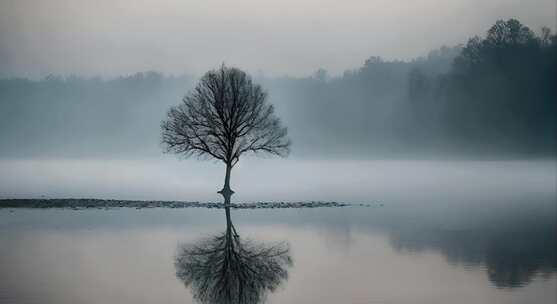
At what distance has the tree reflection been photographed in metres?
24.0

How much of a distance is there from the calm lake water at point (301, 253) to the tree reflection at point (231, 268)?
14 cm

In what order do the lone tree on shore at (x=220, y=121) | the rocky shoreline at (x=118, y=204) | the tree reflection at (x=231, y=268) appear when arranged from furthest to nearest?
1. the lone tree on shore at (x=220, y=121)
2. the rocky shoreline at (x=118, y=204)
3. the tree reflection at (x=231, y=268)

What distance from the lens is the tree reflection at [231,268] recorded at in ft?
78.6

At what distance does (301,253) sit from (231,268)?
5357 mm

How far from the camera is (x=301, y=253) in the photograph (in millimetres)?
33062

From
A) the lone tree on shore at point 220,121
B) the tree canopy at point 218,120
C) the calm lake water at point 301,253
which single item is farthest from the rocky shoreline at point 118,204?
the tree canopy at point 218,120

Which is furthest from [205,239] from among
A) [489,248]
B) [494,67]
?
[494,67]

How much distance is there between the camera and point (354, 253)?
33.3m

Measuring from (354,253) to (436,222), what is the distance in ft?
53.3

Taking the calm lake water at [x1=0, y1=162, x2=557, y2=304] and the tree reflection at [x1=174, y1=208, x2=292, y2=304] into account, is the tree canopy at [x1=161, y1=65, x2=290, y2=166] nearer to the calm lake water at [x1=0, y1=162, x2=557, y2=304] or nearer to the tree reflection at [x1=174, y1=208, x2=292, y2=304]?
the calm lake water at [x1=0, y1=162, x2=557, y2=304]

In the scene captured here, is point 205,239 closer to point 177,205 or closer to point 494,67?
point 177,205

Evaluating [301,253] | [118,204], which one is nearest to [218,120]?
[118,204]

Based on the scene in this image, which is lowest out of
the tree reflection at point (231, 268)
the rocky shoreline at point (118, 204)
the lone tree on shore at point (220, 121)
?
the tree reflection at point (231, 268)

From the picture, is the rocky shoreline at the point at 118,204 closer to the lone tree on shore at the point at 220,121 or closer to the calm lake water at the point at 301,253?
the calm lake water at the point at 301,253
